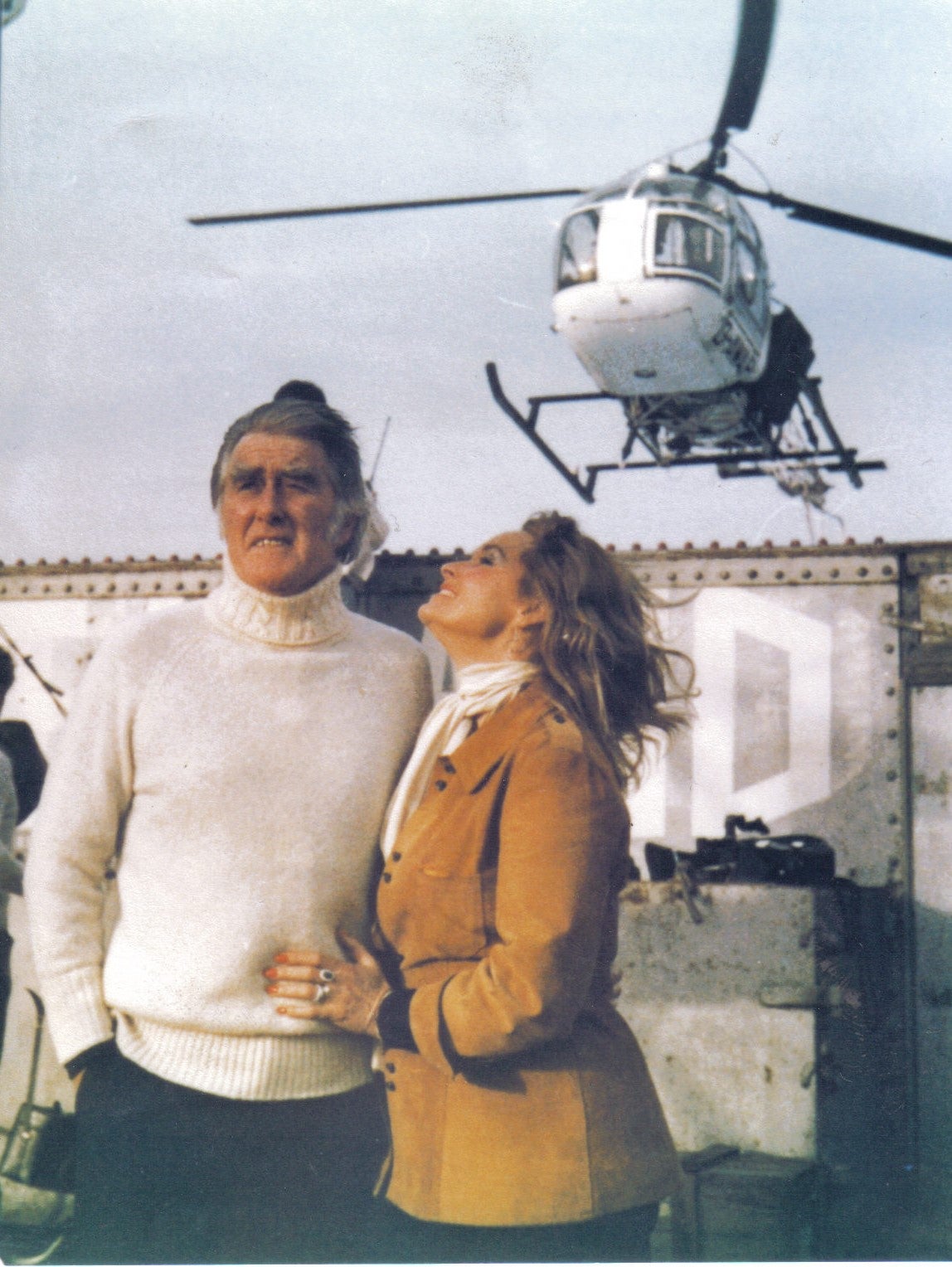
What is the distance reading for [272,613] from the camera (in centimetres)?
307

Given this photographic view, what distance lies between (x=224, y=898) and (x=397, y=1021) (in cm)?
45

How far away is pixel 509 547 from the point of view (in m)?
3.04

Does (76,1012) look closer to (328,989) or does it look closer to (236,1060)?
(236,1060)

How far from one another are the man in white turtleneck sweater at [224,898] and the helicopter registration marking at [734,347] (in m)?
11.8

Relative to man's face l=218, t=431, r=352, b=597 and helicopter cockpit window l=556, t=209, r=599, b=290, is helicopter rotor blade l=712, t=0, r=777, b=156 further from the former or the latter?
man's face l=218, t=431, r=352, b=597

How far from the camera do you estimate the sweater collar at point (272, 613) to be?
10.1 feet

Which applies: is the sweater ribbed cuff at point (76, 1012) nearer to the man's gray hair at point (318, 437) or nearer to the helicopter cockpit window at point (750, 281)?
the man's gray hair at point (318, 437)

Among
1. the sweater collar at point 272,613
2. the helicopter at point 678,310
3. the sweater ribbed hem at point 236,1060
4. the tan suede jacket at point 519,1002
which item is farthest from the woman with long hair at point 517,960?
the helicopter at point 678,310

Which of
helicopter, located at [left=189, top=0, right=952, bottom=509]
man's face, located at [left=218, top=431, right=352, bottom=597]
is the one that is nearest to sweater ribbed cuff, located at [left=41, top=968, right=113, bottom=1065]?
man's face, located at [left=218, top=431, right=352, bottom=597]

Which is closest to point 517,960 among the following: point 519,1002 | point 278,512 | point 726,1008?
point 519,1002

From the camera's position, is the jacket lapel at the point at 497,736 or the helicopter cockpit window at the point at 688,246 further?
the helicopter cockpit window at the point at 688,246

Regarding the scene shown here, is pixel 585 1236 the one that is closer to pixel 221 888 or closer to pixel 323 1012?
pixel 323 1012

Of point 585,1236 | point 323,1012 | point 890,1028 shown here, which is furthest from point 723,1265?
point 890,1028

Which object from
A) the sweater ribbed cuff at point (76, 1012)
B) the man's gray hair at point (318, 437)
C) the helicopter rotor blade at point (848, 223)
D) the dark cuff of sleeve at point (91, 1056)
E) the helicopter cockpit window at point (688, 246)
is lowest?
the dark cuff of sleeve at point (91, 1056)
